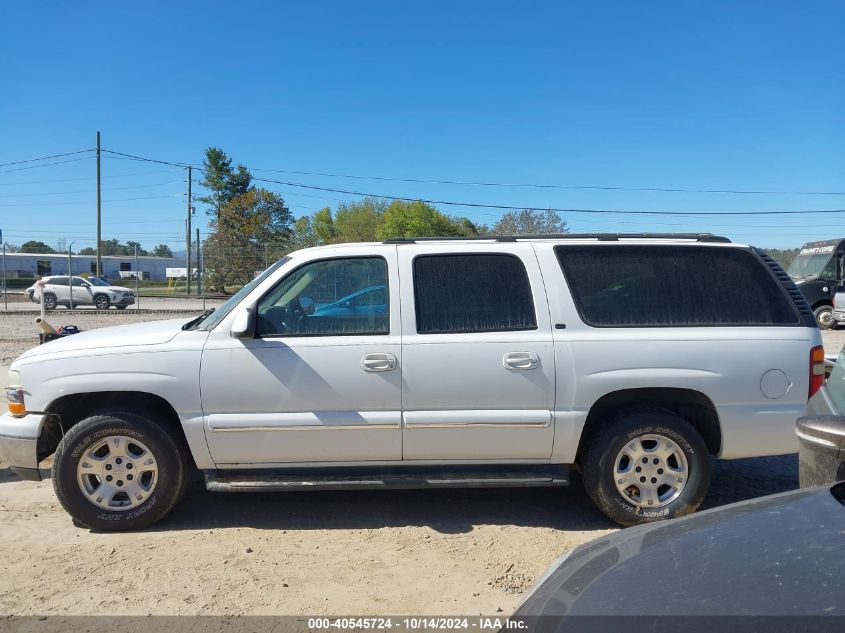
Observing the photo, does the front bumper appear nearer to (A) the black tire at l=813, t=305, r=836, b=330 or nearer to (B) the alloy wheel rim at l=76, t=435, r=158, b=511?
(B) the alloy wheel rim at l=76, t=435, r=158, b=511

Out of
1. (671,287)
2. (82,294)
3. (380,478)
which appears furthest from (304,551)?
(82,294)

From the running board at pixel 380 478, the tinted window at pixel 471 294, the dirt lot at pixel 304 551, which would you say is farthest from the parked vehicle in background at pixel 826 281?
the running board at pixel 380 478

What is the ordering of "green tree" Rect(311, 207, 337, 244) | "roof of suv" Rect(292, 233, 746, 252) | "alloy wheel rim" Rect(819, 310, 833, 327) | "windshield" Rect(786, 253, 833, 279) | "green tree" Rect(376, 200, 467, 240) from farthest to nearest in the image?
1. "green tree" Rect(311, 207, 337, 244)
2. "green tree" Rect(376, 200, 467, 240)
3. "windshield" Rect(786, 253, 833, 279)
4. "alloy wheel rim" Rect(819, 310, 833, 327)
5. "roof of suv" Rect(292, 233, 746, 252)

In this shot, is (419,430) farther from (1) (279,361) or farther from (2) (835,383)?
(2) (835,383)

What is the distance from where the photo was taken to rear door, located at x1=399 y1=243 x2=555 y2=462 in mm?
4094

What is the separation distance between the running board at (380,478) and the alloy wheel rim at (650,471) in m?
0.38

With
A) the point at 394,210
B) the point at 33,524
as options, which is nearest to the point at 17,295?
the point at 394,210

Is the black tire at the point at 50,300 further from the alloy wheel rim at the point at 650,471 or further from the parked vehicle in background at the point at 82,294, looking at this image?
the alloy wheel rim at the point at 650,471

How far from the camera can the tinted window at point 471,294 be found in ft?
13.8

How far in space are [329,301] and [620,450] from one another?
2156 millimetres

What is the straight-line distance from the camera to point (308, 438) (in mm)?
4102

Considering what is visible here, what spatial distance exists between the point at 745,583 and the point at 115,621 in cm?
290

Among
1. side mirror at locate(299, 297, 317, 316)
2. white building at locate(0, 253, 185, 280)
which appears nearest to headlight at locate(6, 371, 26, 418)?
side mirror at locate(299, 297, 317, 316)

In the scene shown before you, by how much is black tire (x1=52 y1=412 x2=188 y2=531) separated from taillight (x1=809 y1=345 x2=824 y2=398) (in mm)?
4157
